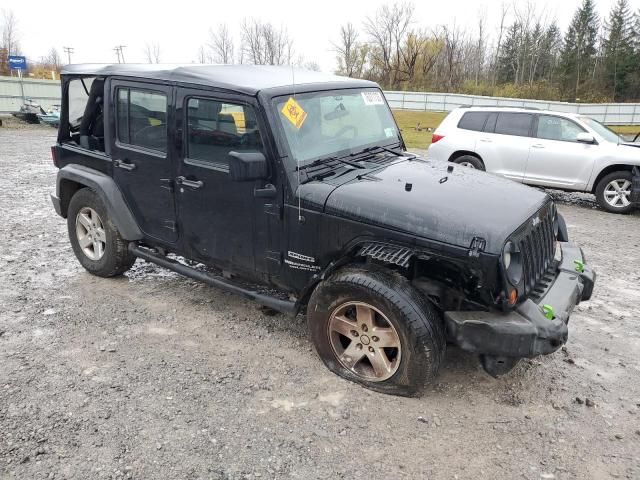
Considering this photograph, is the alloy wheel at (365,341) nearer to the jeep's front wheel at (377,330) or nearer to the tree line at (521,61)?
the jeep's front wheel at (377,330)

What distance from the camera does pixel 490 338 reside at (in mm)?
2957

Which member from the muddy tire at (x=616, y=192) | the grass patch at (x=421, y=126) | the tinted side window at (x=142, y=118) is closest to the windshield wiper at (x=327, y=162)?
the tinted side window at (x=142, y=118)

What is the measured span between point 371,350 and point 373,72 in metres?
60.7

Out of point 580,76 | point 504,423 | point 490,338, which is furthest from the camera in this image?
point 580,76

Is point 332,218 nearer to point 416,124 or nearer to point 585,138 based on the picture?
point 585,138

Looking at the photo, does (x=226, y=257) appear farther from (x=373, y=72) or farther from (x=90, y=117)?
(x=373, y=72)

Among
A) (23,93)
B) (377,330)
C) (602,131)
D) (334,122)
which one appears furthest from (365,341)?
(23,93)

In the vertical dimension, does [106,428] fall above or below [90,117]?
below

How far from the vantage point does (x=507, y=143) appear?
31.4 feet

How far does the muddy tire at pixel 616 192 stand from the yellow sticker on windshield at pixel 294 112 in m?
7.36

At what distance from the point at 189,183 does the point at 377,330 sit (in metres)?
1.93

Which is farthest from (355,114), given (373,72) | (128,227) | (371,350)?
(373,72)

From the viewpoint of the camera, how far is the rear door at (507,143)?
949 cm

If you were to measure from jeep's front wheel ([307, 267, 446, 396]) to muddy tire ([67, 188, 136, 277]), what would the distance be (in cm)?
239
